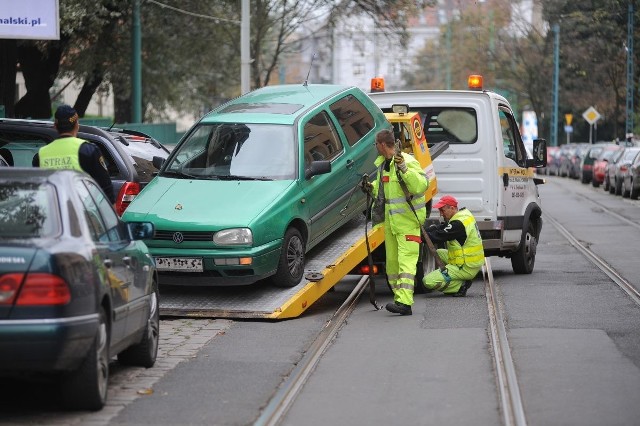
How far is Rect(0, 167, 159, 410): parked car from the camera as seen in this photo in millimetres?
7496

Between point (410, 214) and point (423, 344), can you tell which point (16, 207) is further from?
point (410, 214)

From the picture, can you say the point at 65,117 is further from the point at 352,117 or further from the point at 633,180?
the point at 633,180

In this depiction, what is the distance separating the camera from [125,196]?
14180 mm

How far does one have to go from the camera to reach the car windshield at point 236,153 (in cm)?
1354

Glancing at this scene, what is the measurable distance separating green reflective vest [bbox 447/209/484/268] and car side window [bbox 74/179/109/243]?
21.5ft

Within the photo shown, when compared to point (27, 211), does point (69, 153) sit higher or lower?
higher

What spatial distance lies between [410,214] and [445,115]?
3852 millimetres

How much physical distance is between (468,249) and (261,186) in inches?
105

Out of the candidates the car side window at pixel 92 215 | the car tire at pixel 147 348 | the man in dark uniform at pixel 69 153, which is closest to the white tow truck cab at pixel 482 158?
the man in dark uniform at pixel 69 153

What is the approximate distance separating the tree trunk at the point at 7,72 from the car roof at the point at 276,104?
38.2ft

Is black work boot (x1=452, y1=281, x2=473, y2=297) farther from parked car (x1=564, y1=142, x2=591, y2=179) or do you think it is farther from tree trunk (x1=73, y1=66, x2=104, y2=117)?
parked car (x1=564, y1=142, x2=591, y2=179)

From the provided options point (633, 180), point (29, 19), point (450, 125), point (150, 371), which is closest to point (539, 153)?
point (450, 125)

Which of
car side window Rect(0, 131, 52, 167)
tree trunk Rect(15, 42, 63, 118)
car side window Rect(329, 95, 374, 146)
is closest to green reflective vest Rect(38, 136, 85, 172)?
car side window Rect(0, 131, 52, 167)

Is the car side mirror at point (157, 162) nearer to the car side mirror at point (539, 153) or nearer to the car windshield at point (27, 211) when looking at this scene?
the car side mirror at point (539, 153)
